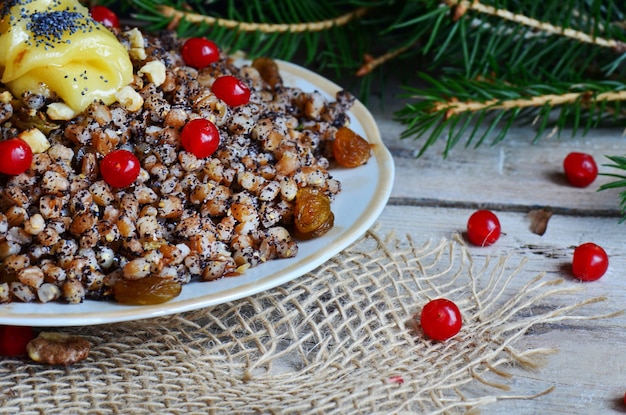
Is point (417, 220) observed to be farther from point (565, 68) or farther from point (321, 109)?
point (565, 68)

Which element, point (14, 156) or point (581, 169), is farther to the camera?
point (581, 169)

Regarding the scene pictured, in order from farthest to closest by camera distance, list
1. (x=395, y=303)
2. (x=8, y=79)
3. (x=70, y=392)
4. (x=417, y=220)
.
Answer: (x=417, y=220)
(x=395, y=303)
(x=8, y=79)
(x=70, y=392)

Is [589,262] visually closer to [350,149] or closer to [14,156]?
[350,149]

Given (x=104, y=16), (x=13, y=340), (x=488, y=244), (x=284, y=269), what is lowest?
(x=13, y=340)

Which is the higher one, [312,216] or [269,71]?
[269,71]

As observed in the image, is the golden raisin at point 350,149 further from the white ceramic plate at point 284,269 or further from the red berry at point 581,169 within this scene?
the red berry at point 581,169

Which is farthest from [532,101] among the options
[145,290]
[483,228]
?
[145,290]

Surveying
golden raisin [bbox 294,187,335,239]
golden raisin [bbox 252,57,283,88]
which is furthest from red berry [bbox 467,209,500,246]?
golden raisin [bbox 252,57,283,88]

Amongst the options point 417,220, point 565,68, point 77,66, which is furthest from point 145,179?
point 565,68
